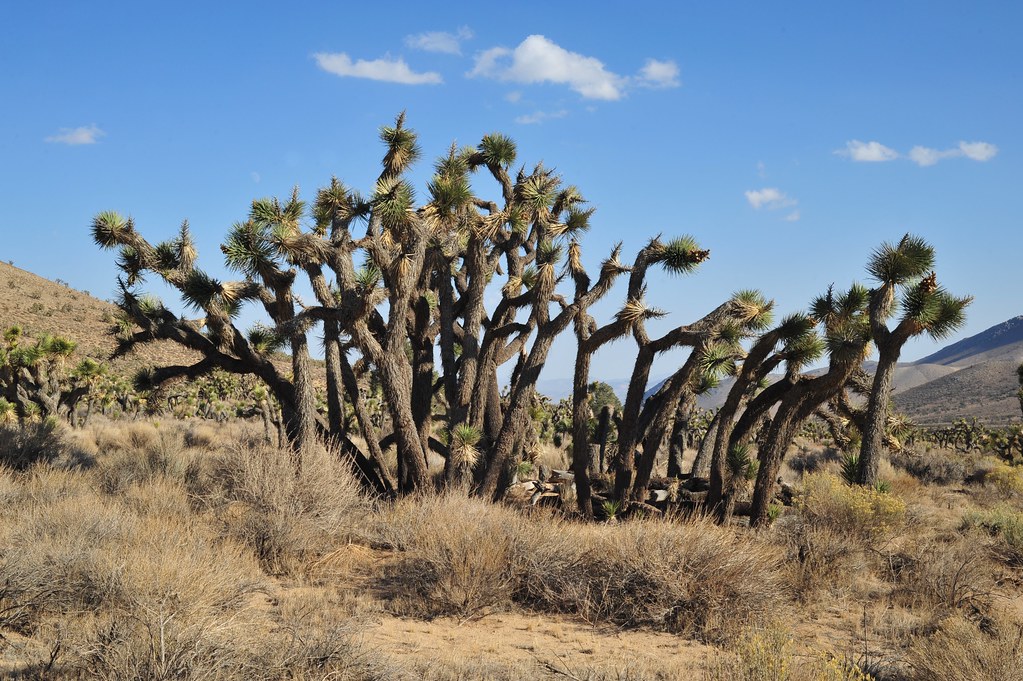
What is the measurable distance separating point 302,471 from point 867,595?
751cm

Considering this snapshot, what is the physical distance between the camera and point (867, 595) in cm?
934

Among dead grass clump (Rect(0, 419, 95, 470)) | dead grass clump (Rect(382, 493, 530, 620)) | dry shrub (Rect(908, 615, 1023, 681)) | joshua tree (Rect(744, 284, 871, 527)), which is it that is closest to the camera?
dry shrub (Rect(908, 615, 1023, 681))

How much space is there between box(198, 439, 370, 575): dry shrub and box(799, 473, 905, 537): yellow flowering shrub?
691 centimetres

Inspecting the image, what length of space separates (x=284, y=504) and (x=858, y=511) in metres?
8.30

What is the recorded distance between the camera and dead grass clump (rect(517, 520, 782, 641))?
801 cm

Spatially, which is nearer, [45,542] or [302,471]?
[45,542]

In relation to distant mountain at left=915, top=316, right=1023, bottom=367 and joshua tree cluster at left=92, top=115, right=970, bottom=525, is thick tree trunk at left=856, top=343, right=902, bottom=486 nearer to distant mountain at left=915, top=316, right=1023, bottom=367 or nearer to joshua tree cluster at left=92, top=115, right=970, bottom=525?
joshua tree cluster at left=92, top=115, right=970, bottom=525

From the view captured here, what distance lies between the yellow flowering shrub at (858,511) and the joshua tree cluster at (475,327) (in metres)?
0.99

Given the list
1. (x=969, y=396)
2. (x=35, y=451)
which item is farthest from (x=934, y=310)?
(x=969, y=396)

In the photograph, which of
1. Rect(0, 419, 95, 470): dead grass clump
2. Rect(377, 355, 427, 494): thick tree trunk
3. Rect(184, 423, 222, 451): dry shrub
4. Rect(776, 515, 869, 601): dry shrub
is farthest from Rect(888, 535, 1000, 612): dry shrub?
Rect(184, 423, 222, 451): dry shrub

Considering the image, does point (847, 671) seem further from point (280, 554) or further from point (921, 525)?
point (921, 525)

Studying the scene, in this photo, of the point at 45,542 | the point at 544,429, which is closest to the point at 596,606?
the point at 45,542

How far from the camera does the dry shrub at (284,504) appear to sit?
32.6 feet

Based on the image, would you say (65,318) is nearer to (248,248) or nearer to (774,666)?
(248,248)
